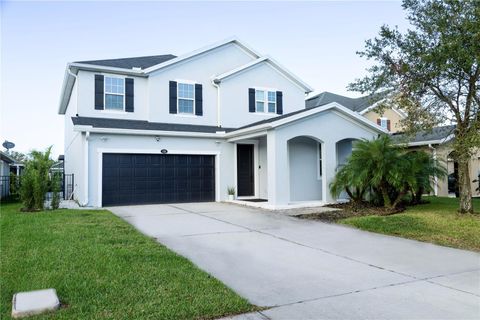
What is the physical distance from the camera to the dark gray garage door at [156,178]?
1405 centimetres

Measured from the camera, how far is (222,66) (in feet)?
58.9

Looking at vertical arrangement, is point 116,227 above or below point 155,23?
below

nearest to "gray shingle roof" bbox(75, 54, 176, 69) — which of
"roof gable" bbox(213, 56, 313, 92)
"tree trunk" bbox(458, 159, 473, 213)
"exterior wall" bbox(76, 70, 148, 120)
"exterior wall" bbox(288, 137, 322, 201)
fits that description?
"exterior wall" bbox(76, 70, 148, 120)

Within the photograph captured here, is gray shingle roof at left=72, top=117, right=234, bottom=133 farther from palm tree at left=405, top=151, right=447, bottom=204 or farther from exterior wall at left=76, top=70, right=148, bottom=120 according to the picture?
palm tree at left=405, top=151, right=447, bottom=204

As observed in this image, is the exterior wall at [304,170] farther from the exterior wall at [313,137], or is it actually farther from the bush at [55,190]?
the bush at [55,190]

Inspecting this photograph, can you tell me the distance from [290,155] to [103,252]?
10.2m

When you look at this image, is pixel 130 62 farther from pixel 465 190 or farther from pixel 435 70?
pixel 465 190

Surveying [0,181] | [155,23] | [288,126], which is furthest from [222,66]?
[0,181]

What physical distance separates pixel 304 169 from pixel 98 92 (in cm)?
924

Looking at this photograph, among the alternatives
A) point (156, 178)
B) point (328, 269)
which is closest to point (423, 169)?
point (328, 269)

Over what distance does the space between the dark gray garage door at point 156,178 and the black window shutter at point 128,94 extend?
98.1 inches

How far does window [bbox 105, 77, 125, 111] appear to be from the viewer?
50.6 ft

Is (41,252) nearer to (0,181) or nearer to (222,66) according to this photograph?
(222,66)

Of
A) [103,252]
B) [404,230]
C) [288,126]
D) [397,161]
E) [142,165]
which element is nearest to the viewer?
[103,252]
